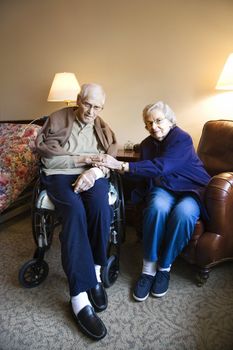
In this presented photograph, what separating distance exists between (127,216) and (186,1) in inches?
70.5

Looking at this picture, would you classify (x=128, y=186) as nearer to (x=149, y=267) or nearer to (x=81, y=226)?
(x=149, y=267)

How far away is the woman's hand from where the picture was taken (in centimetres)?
159

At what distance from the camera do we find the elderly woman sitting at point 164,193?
146cm

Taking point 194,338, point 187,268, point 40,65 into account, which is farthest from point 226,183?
point 40,65

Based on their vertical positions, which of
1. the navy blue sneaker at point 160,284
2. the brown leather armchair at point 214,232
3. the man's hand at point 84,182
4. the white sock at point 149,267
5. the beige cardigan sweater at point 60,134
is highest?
the beige cardigan sweater at point 60,134

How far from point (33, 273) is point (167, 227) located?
2.69 feet

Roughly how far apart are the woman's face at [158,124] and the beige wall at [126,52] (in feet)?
2.50

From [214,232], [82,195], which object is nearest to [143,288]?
[214,232]

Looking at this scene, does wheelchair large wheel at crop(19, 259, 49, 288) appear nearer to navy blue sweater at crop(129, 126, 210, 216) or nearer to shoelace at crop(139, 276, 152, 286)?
shoelace at crop(139, 276, 152, 286)

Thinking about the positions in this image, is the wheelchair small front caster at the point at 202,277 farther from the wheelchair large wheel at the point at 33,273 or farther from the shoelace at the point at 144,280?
the wheelchair large wheel at the point at 33,273

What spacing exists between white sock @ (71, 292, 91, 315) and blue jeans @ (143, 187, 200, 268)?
41 cm

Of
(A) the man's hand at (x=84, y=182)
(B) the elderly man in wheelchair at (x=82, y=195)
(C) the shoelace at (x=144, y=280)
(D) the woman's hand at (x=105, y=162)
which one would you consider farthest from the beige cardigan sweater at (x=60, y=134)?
(C) the shoelace at (x=144, y=280)

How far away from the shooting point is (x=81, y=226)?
4.40 ft

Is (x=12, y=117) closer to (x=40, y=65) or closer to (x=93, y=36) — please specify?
(x=40, y=65)
